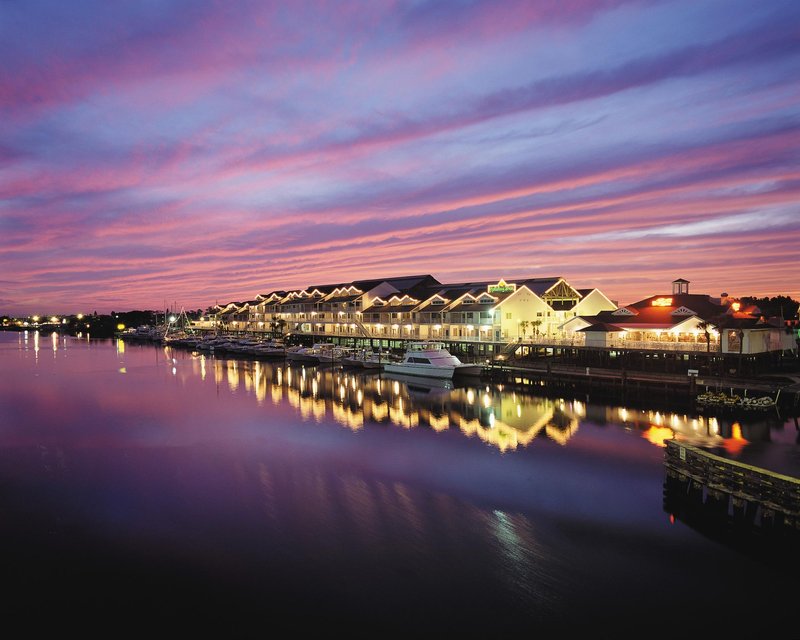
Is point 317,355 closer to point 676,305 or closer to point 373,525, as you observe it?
point 676,305

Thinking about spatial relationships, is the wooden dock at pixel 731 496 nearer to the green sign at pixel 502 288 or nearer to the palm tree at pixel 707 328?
the palm tree at pixel 707 328

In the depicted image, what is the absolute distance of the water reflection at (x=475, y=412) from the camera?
1203 inches

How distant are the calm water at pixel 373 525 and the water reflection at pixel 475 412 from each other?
290mm

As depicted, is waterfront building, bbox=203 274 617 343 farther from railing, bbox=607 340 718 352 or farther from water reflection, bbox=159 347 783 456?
water reflection, bbox=159 347 783 456

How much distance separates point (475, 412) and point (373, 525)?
21646 millimetres

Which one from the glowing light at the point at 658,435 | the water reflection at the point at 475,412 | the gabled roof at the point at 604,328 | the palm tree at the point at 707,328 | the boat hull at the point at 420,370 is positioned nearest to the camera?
the glowing light at the point at 658,435

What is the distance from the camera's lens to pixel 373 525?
18.6 m

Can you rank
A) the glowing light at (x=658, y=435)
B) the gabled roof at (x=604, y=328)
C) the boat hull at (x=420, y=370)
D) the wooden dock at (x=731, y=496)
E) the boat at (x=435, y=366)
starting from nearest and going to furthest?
the wooden dock at (x=731, y=496) < the glowing light at (x=658, y=435) < the gabled roof at (x=604, y=328) < the boat hull at (x=420, y=370) < the boat at (x=435, y=366)

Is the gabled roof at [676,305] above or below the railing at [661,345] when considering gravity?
above

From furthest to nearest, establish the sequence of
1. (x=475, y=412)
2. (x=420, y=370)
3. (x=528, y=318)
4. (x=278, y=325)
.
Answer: (x=278, y=325) → (x=528, y=318) → (x=420, y=370) → (x=475, y=412)

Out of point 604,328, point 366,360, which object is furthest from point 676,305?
point 366,360

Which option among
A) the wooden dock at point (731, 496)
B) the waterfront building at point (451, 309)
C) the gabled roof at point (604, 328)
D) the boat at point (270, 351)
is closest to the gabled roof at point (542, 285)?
the waterfront building at point (451, 309)

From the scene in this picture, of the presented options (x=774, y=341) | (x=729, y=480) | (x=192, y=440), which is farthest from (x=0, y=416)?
(x=774, y=341)

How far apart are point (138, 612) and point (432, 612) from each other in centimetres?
761
